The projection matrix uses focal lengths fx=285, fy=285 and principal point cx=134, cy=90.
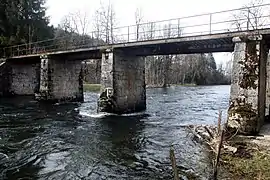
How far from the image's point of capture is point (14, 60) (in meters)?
34.2

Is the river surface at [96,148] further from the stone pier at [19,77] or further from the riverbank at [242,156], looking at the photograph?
the stone pier at [19,77]

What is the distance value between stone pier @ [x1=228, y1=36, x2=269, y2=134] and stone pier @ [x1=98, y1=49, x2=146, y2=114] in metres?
9.17

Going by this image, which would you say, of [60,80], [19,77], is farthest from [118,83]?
[19,77]

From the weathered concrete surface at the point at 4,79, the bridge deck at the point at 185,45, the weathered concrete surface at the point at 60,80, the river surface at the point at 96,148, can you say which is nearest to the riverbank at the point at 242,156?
the river surface at the point at 96,148

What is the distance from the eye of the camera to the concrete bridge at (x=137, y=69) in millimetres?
12531

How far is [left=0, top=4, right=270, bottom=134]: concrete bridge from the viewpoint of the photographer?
12531 millimetres

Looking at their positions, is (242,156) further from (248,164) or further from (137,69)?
(137,69)

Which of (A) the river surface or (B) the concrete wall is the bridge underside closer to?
(B) the concrete wall

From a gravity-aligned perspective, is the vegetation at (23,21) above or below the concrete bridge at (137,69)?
above

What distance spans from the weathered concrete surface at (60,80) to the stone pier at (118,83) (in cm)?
878

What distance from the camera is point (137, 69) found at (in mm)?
22062

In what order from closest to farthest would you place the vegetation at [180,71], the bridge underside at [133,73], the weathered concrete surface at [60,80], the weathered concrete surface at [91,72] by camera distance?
the bridge underside at [133,73]
the weathered concrete surface at [60,80]
the weathered concrete surface at [91,72]
the vegetation at [180,71]

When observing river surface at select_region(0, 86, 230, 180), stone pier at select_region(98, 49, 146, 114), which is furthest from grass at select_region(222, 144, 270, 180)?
stone pier at select_region(98, 49, 146, 114)

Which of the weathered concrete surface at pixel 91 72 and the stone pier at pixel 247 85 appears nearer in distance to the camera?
the stone pier at pixel 247 85
